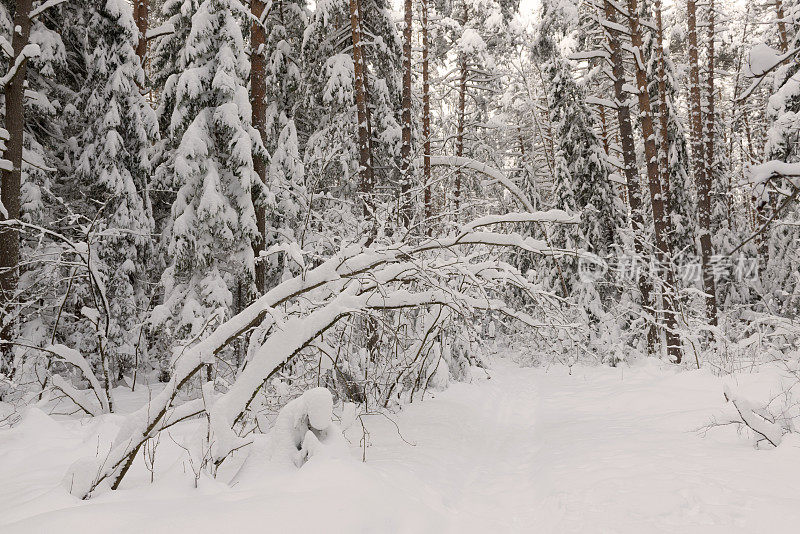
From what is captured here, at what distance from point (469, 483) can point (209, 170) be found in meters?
8.35

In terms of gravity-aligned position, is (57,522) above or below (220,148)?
below

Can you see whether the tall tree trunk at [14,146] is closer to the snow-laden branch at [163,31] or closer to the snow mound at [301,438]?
the snow-laden branch at [163,31]

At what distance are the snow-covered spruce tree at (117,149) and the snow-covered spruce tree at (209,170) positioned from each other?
2.12 m

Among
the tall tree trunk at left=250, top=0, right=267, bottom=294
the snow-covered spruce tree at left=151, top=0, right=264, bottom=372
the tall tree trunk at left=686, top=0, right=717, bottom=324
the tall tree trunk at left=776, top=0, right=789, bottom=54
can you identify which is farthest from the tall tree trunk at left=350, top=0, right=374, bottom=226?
the tall tree trunk at left=776, top=0, right=789, bottom=54

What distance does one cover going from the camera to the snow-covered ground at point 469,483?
9.69ft

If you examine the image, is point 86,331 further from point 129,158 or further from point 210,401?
point 210,401

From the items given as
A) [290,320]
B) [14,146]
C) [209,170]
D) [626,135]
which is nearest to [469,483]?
[290,320]

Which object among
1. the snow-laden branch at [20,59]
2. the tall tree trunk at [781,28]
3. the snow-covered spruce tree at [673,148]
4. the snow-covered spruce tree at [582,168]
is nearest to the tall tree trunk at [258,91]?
the snow-laden branch at [20,59]

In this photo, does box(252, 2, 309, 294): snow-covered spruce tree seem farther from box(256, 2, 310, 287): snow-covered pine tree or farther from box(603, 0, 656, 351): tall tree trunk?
box(603, 0, 656, 351): tall tree trunk

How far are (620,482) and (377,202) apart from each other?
6.82 meters

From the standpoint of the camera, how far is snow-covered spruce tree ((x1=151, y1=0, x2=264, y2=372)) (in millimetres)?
10156

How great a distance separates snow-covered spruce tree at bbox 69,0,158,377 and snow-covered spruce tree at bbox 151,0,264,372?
2.12 meters

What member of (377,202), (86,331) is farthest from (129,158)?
(377,202)

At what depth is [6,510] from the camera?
3.07 meters
